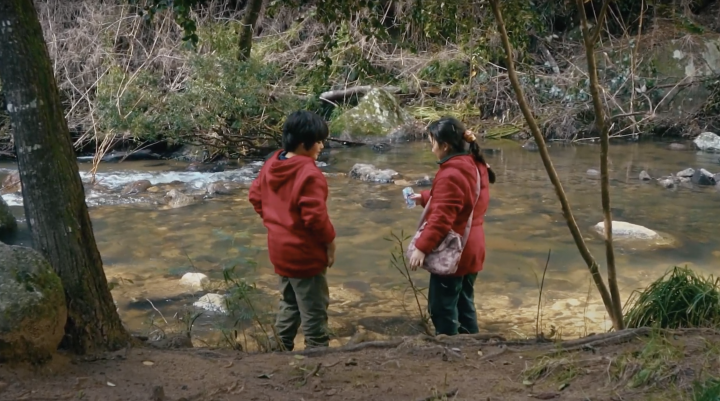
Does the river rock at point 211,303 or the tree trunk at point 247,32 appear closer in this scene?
the river rock at point 211,303

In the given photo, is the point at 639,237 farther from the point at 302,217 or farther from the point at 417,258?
the point at 302,217

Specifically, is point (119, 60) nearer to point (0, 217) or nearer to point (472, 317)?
point (0, 217)

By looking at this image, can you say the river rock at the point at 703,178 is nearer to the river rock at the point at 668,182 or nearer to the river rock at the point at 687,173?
the river rock at the point at 687,173

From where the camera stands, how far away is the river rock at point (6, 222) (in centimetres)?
788

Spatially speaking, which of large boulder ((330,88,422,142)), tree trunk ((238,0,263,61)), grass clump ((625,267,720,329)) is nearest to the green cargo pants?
grass clump ((625,267,720,329))

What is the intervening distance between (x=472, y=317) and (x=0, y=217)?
569 centimetres

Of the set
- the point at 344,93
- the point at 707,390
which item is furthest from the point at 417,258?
the point at 344,93

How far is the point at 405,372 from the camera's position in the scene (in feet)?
10.7

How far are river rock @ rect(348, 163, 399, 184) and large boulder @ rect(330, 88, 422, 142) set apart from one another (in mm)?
3123

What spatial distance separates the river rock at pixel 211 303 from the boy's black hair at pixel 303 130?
2.05 meters

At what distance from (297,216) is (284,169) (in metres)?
0.24

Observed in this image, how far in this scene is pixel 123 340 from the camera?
11.2 feet

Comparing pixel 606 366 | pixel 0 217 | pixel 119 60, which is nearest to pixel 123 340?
pixel 606 366

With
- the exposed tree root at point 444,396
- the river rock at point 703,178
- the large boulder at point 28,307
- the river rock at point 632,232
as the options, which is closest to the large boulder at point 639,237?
the river rock at point 632,232
